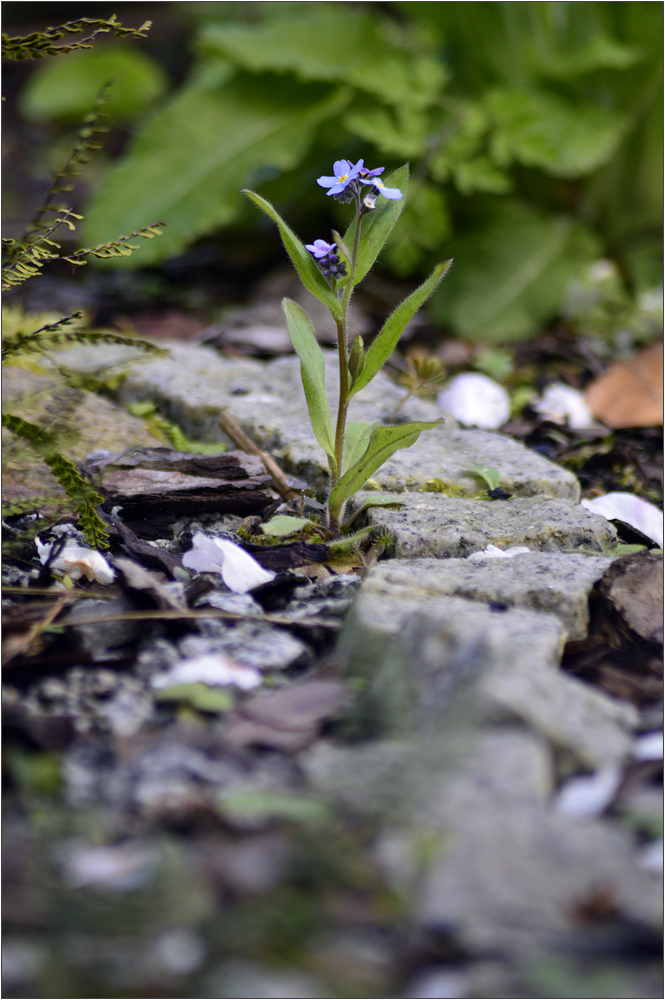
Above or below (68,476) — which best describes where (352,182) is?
above

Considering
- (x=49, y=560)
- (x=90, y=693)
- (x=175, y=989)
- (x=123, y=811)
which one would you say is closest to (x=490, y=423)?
(x=49, y=560)

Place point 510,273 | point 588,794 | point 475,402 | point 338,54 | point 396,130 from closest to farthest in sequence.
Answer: point 588,794 < point 475,402 < point 396,130 < point 510,273 < point 338,54

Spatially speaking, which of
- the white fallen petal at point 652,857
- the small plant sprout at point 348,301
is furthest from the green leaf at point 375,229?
the white fallen petal at point 652,857

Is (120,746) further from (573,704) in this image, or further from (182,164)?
(182,164)

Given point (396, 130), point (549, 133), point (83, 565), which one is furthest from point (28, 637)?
point (549, 133)

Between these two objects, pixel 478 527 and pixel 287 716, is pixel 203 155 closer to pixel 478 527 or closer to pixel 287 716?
pixel 478 527

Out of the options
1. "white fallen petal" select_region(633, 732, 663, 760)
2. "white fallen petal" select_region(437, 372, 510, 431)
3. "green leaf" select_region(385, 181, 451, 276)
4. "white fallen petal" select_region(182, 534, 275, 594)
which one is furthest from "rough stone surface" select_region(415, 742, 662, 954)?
"green leaf" select_region(385, 181, 451, 276)

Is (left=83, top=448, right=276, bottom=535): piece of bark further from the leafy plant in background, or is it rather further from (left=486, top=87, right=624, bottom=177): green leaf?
(left=486, top=87, right=624, bottom=177): green leaf

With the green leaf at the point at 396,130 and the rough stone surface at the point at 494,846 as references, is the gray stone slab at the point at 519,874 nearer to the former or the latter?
the rough stone surface at the point at 494,846
